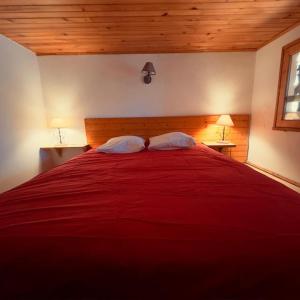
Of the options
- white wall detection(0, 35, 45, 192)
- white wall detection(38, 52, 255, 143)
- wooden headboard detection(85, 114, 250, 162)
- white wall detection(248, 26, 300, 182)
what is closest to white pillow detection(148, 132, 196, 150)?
wooden headboard detection(85, 114, 250, 162)

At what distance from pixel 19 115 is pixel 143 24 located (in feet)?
A: 6.29

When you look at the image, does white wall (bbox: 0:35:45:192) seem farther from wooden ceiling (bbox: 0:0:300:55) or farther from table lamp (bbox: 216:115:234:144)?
table lamp (bbox: 216:115:234:144)

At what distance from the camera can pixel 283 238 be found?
0.64 m

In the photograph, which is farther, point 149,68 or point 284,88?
point 149,68

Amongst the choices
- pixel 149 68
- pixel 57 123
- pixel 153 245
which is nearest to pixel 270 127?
pixel 149 68

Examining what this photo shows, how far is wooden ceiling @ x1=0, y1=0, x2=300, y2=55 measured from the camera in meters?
1.80

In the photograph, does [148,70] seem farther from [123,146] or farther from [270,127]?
[270,127]

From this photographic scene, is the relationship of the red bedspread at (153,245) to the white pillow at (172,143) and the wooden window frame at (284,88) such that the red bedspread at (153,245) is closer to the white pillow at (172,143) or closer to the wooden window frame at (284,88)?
the white pillow at (172,143)

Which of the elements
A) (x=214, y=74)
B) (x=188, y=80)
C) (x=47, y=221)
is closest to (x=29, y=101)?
(x=188, y=80)

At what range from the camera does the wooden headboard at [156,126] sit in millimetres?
3008

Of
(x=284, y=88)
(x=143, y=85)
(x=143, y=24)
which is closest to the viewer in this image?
(x=143, y=24)

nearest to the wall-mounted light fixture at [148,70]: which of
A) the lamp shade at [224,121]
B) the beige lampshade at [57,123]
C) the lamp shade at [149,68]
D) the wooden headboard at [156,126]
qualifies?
the lamp shade at [149,68]

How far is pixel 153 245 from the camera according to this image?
632mm

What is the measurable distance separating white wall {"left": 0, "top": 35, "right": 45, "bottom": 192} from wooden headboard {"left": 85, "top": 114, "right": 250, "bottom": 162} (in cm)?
76
